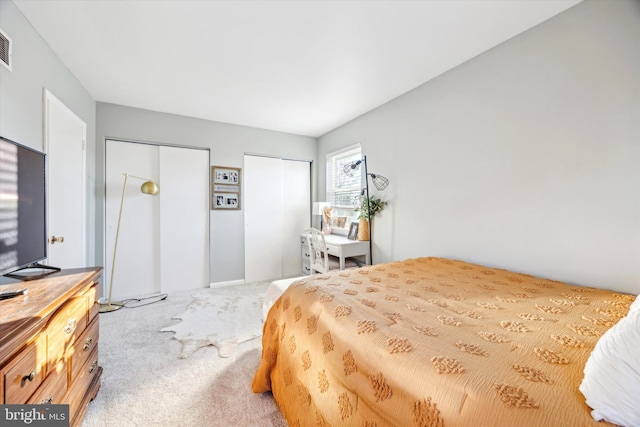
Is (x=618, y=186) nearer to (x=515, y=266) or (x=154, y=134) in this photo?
(x=515, y=266)

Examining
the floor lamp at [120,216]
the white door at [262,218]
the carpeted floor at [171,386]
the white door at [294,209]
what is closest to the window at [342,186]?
the white door at [294,209]

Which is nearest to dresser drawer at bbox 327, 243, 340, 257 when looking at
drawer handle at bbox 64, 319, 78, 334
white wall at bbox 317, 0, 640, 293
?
white wall at bbox 317, 0, 640, 293

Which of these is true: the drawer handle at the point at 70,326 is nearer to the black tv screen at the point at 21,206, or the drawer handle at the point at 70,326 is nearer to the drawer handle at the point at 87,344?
the drawer handle at the point at 87,344

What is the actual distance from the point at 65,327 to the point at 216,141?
121 inches

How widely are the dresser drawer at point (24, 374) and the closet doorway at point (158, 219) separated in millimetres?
2731

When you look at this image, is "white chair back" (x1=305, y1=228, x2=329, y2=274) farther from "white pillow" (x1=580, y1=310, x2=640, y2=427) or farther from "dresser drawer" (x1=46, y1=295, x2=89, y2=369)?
"white pillow" (x1=580, y1=310, x2=640, y2=427)

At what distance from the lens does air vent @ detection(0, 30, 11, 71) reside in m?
1.45

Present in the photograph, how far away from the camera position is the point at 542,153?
1.77 m

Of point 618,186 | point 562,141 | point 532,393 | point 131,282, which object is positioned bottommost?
point 131,282

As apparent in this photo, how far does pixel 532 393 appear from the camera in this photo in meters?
0.66

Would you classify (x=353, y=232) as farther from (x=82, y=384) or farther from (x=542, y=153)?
(x=82, y=384)

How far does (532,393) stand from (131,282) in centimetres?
410

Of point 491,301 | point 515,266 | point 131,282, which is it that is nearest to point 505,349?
point 491,301

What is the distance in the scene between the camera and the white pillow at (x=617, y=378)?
1.84ft
